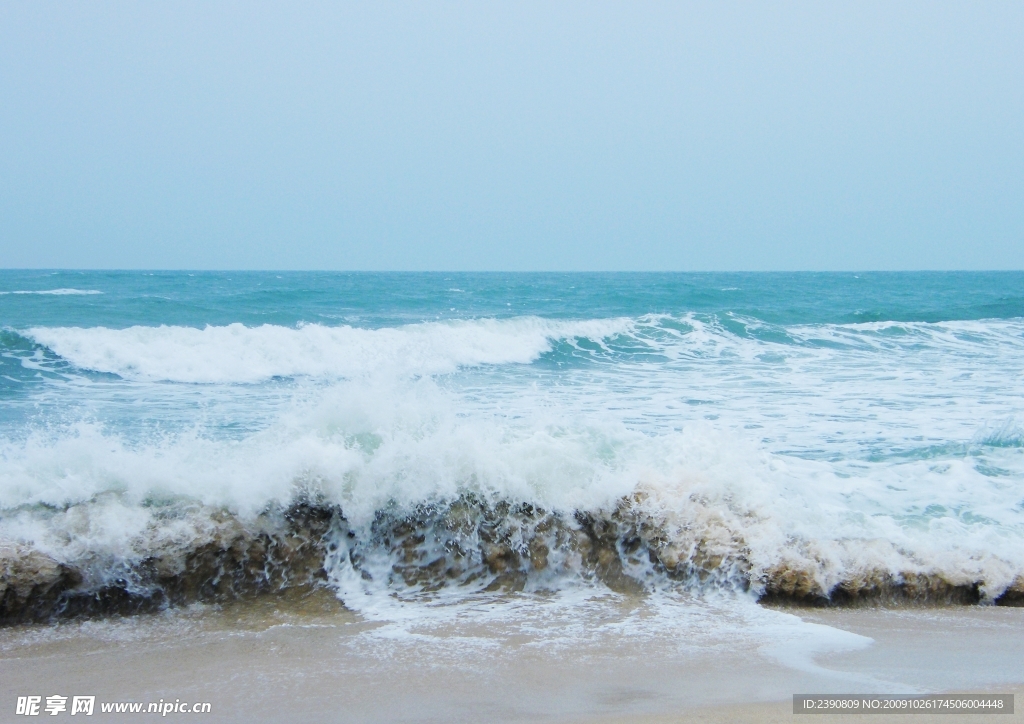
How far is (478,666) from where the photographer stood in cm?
349

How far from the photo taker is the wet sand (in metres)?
3.14

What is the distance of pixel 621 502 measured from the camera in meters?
4.82

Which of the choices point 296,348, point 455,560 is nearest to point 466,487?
point 455,560

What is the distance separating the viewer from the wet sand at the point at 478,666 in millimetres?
3137

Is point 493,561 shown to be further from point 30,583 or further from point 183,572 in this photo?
point 30,583

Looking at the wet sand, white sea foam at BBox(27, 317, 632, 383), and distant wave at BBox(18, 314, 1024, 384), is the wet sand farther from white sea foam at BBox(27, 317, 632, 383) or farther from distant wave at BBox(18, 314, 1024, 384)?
distant wave at BBox(18, 314, 1024, 384)

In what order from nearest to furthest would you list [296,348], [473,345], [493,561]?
[493,561] < [296,348] < [473,345]

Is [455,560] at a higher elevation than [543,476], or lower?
lower

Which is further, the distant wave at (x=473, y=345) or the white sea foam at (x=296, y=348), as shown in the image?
the distant wave at (x=473, y=345)

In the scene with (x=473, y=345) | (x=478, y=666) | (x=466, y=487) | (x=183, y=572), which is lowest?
(x=478, y=666)

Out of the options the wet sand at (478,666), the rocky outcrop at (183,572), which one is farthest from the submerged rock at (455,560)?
the wet sand at (478,666)

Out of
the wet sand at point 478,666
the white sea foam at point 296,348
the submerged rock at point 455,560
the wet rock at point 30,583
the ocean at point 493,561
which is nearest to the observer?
the wet sand at point 478,666

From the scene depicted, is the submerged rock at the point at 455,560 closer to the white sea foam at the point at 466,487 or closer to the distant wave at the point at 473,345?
the white sea foam at the point at 466,487

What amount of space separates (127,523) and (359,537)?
122cm
